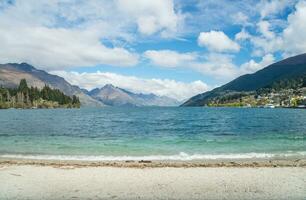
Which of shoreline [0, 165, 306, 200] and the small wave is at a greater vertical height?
shoreline [0, 165, 306, 200]

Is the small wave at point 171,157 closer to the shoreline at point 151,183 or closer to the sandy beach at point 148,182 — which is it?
the sandy beach at point 148,182

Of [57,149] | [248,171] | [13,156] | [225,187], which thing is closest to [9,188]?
[225,187]

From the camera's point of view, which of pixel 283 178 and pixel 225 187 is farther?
pixel 283 178

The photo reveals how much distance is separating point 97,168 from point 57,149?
18.1 m

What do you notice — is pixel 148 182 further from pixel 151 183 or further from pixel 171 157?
pixel 171 157

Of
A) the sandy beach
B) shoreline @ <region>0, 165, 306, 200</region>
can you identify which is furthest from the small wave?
shoreline @ <region>0, 165, 306, 200</region>

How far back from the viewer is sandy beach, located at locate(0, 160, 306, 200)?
20.1 m

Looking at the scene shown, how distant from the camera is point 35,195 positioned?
788 inches

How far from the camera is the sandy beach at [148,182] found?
66.1 ft

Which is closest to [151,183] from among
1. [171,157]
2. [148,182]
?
[148,182]

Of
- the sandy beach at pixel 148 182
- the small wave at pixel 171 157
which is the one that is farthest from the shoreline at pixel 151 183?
the small wave at pixel 171 157

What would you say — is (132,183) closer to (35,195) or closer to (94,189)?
(94,189)

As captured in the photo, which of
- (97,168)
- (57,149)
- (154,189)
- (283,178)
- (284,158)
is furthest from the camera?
(57,149)

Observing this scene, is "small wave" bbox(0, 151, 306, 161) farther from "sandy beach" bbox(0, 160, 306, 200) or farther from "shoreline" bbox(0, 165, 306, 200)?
"shoreline" bbox(0, 165, 306, 200)
